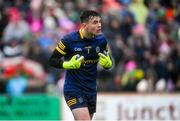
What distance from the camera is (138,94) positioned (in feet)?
57.4

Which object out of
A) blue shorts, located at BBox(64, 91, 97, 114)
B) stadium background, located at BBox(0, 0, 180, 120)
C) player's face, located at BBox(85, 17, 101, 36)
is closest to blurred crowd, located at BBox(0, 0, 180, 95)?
stadium background, located at BBox(0, 0, 180, 120)

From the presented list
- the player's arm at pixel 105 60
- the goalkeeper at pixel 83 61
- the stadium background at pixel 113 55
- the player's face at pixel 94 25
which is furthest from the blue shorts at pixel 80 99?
the stadium background at pixel 113 55

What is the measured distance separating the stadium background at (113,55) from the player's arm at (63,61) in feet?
20.9

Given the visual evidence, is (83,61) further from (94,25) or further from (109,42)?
(109,42)

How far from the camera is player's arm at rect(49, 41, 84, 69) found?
10633 millimetres

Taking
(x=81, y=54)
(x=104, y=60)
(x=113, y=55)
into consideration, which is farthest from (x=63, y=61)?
(x=113, y=55)

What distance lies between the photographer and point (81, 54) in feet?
36.1

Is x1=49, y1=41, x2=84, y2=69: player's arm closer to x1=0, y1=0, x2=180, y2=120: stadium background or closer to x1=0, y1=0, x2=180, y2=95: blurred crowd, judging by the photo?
x1=0, y1=0, x2=180, y2=120: stadium background

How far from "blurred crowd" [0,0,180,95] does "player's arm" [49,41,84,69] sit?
6732 millimetres

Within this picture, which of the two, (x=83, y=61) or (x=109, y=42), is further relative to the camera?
(x=109, y=42)

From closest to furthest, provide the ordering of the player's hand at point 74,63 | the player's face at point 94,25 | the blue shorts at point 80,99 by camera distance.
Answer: the player's hand at point 74,63 < the player's face at point 94,25 < the blue shorts at point 80,99

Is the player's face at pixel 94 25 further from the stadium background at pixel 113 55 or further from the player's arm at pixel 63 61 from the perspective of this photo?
the stadium background at pixel 113 55

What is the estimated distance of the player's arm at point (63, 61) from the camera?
419 inches

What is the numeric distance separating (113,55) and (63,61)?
26.6 ft
